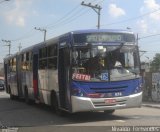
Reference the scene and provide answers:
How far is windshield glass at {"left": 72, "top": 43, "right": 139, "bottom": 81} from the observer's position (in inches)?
648

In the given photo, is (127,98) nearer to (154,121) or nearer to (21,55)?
(154,121)

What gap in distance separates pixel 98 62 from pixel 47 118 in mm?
3511

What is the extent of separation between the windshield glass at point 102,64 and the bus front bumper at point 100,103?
70cm

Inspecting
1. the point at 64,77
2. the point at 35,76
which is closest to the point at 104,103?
the point at 64,77

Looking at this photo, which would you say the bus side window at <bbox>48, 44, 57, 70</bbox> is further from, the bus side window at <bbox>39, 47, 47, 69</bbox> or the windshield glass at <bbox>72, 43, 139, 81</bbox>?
the windshield glass at <bbox>72, 43, 139, 81</bbox>

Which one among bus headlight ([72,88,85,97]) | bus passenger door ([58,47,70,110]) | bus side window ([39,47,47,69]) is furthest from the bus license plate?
bus side window ([39,47,47,69])

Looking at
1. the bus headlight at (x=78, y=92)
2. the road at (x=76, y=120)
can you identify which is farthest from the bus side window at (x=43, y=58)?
the bus headlight at (x=78, y=92)

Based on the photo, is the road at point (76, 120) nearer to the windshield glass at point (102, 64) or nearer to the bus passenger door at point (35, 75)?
the windshield glass at point (102, 64)

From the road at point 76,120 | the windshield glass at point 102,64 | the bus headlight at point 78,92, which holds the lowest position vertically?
the road at point 76,120

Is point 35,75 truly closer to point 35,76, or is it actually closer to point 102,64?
point 35,76

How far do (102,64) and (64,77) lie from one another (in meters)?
1.66

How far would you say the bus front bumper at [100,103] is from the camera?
53.2 ft

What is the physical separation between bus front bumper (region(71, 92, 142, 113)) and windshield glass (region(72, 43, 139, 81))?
699 mm

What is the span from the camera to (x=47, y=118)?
18.6 m
